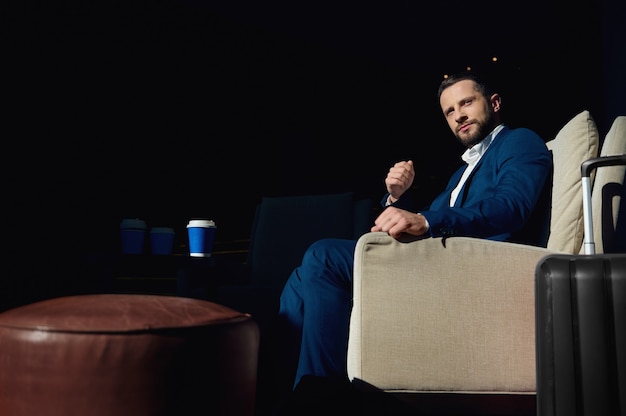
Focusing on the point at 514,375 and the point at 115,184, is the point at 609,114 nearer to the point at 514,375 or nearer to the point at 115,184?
the point at 514,375

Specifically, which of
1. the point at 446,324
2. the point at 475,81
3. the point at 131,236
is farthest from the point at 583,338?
the point at 131,236

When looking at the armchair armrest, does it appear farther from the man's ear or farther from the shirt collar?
the man's ear

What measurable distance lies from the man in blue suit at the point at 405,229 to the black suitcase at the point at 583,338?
1.10 feet

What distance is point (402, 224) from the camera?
1191 millimetres

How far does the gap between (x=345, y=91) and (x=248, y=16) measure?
198 cm

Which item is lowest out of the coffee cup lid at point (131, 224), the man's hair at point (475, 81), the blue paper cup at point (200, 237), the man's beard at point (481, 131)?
the blue paper cup at point (200, 237)

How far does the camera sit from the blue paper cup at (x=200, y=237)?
6.92ft

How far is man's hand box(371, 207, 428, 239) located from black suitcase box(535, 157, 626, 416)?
1.00ft

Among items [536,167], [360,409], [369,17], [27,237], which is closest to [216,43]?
[369,17]

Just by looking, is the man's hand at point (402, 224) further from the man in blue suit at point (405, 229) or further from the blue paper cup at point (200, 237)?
the blue paper cup at point (200, 237)

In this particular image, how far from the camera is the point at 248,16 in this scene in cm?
589

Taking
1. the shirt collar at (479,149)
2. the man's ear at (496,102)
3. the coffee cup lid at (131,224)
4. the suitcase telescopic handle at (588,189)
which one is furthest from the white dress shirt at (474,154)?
the coffee cup lid at (131,224)

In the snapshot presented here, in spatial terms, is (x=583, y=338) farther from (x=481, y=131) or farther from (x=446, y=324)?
(x=481, y=131)

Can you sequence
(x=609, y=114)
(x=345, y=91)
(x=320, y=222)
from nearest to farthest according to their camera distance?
(x=320, y=222)
(x=609, y=114)
(x=345, y=91)
